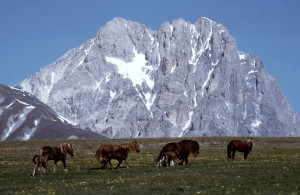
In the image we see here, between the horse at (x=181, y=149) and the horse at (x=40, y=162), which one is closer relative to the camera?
the horse at (x=40, y=162)

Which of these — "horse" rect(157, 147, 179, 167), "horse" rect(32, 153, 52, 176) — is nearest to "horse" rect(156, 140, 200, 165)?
"horse" rect(157, 147, 179, 167)

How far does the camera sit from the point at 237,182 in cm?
2928

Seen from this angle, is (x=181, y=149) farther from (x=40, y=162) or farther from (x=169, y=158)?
(x=40, y=162)

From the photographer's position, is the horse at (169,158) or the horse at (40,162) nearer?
the horse at (40,162)

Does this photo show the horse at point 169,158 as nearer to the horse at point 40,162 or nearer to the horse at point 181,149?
the horse at point 181,149

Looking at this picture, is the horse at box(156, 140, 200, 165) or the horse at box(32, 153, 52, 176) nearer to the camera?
the horse at box(32, 153, 52, 176)

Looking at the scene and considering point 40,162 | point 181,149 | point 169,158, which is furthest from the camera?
point 181,149

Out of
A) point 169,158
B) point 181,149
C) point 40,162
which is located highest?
point 181,149

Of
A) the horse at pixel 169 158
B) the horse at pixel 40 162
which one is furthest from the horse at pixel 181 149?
the horse at pixel 40 162

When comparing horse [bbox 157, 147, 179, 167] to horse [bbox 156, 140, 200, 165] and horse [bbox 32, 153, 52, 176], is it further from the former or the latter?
horse [bbox 32, 153, 52, 176]

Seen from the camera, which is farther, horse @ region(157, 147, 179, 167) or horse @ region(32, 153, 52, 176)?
horse @ region(157, 147, 179, 167)

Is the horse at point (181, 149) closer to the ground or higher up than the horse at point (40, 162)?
higher up

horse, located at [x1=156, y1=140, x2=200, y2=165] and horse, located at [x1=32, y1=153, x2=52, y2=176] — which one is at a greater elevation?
horse, located at [x1=156, y1=140, x2=200, y2=165]

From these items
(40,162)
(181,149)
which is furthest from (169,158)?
(40,162)
